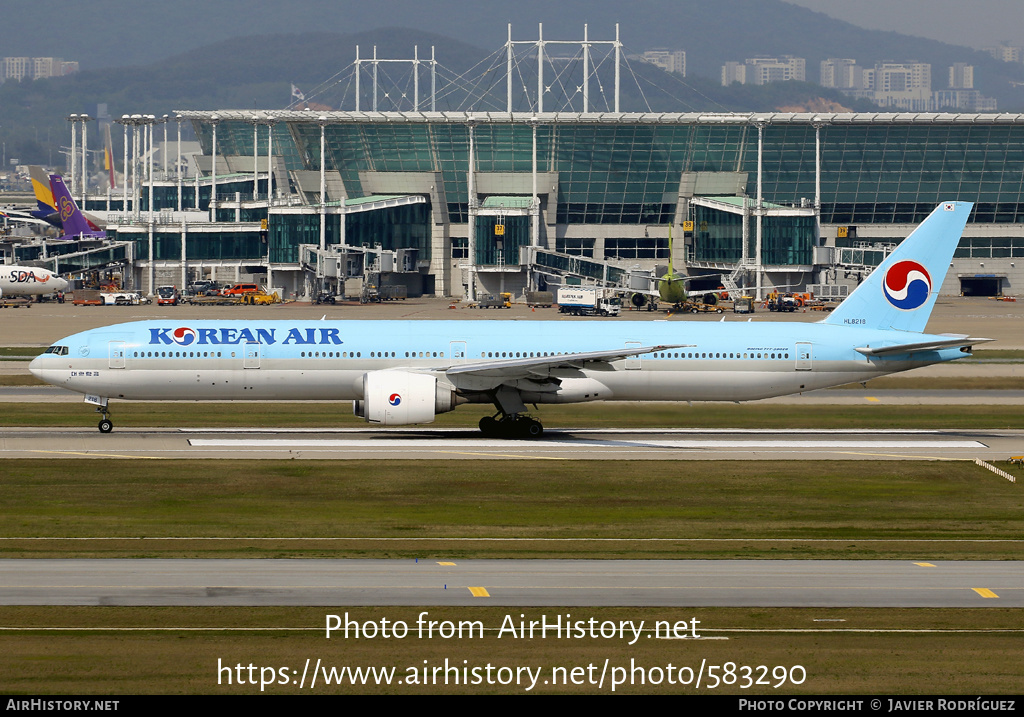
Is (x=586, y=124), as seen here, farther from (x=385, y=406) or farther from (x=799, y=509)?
(x=799, y=509)

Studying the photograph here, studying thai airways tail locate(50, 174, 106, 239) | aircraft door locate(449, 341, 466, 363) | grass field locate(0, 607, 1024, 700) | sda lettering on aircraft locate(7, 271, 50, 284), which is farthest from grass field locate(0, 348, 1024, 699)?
thai airways tail locate(50, 174, 106, 239)

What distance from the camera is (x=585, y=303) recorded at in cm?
13575

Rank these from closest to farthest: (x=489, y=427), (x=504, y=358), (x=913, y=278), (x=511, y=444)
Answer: (x=511, y=444) → (x=504, y=358) → (x=489, y=427) → (x=913, y=278)

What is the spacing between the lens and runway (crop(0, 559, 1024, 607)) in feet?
84.6

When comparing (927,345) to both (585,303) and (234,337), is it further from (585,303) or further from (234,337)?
(585,303)

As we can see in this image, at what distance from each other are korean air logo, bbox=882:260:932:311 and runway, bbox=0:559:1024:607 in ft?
81.6

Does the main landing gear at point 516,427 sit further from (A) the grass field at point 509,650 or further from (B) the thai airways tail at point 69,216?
(B) the thai airways tail at point 69,216

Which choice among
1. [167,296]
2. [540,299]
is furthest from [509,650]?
[167,296]

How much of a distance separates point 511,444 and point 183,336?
46.3 ft

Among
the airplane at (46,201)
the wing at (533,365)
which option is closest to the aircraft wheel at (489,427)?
the wing at (533,365)

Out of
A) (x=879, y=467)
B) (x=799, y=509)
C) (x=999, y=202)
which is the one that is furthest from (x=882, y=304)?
(x=999, y=202)

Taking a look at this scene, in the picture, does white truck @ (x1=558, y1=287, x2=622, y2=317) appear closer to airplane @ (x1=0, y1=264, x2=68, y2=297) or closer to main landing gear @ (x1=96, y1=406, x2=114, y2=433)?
airplane @ (x1=0, y1=264, x2=68, y2=297)

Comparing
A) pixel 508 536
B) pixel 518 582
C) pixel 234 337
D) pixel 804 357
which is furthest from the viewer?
pixel 804 357

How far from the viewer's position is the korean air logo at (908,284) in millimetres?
52844
